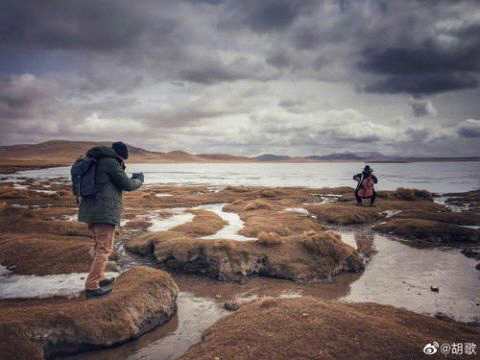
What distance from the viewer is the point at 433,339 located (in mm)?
7590

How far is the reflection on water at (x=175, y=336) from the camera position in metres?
8.47

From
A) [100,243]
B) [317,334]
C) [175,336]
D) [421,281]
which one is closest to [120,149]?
[100,243]

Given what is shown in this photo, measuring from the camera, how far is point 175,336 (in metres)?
9.48

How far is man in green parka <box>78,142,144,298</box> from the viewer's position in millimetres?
8906

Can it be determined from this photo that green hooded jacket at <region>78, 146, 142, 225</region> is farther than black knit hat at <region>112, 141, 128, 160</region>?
No

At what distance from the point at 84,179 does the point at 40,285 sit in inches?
205

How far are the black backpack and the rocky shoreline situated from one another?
10.5 feet

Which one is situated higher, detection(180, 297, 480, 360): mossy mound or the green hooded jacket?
the green hooded jacket

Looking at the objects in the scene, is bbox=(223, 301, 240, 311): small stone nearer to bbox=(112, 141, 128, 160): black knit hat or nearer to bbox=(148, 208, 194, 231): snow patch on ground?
bbox=(112, 141, 128, 160): black knit hat

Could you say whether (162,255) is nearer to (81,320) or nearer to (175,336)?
(175,336)

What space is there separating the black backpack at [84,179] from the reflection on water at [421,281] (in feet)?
31.5

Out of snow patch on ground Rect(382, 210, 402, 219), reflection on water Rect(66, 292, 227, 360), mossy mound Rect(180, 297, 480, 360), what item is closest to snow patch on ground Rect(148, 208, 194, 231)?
reflection on water Rect(66, 292, 227, 360)

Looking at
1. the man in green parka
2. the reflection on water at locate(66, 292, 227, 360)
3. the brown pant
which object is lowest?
the reflection on water at locate(66, 292, 227, 360)

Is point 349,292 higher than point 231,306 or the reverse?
the reverse
